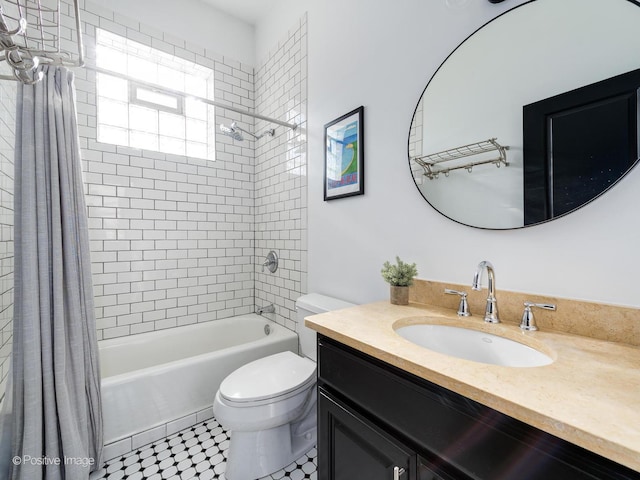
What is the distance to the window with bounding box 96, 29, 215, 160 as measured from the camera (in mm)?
2100

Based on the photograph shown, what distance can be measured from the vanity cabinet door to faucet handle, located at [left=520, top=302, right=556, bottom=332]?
542mm

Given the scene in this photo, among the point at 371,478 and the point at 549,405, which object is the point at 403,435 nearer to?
the point at 371,478

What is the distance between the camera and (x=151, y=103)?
2.30 meters

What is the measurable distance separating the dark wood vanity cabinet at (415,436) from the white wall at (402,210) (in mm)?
592

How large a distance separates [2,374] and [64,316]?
0.39 meters

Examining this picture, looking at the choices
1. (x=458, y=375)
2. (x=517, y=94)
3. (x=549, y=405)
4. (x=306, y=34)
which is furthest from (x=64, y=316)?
(x=306, y=34)

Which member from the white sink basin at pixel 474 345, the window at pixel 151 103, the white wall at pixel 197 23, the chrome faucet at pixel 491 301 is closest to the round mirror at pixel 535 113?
the chrome faucet at pixel 491 301

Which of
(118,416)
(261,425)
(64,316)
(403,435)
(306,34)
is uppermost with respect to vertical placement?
(306,34)

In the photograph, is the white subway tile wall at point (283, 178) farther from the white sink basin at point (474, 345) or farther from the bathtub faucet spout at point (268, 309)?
the white sink basin at point (474, 345)

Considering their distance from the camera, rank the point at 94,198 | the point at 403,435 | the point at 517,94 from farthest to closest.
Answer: the point at 94,198, the point at 517,94, the point at 403,435

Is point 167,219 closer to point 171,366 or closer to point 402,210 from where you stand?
point 171,366

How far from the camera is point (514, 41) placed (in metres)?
1.01

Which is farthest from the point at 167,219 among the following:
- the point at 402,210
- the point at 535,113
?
the point at 535,113

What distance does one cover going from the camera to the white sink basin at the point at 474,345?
844 millimetres
